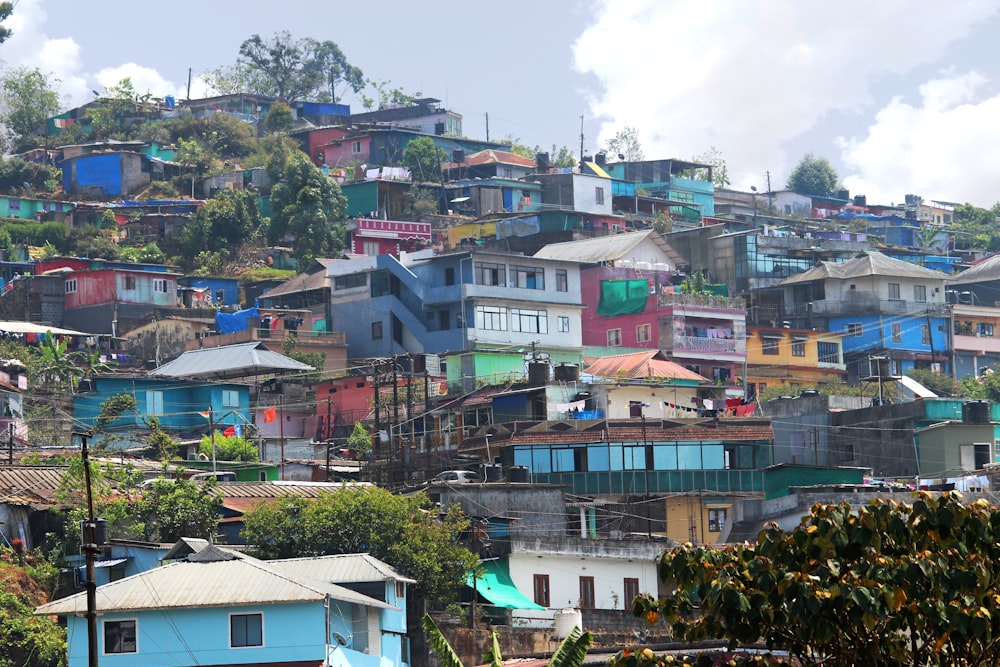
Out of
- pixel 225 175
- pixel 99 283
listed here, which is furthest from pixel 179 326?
pixel 225 175

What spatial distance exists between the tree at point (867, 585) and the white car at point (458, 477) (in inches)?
1255

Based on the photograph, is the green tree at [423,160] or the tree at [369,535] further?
the green tree at [423,160]

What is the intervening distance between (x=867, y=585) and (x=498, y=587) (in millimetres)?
28212

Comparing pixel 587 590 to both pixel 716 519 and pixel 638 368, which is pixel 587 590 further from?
pixel 638 368

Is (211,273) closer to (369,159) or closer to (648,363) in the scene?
(369,159)

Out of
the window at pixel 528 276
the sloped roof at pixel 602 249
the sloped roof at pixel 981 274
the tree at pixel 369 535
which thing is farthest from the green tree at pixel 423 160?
the tree at pixel 369 535

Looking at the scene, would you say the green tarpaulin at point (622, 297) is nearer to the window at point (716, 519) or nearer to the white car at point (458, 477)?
the window at point (716, 519)

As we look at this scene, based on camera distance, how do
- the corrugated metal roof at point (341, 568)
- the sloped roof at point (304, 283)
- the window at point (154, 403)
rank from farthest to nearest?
the sloped roof at point (304, 283) → the window at point (154, 403) → the corrugated metal roof at point (341, 568)

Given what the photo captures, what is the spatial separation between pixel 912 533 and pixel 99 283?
6405cm

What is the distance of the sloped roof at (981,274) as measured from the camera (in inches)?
3743

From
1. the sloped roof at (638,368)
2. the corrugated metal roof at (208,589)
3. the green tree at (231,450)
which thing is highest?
the sloped roof at (638,368)

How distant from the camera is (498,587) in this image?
4538cm

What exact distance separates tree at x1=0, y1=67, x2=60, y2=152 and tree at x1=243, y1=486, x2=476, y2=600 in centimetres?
7344

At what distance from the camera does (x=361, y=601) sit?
3906 cm
